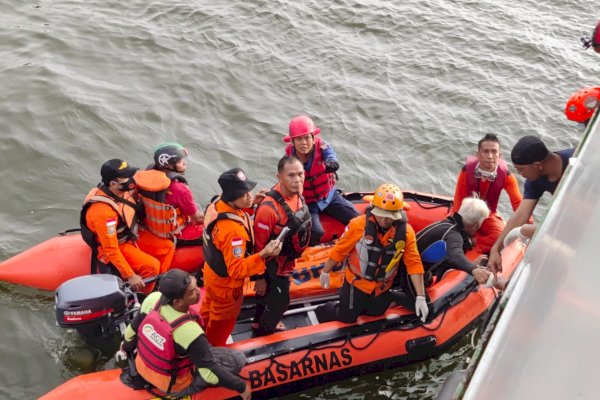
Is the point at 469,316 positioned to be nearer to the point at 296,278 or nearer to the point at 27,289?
the point at 296,278

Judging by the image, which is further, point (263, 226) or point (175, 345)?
point (263, 226)

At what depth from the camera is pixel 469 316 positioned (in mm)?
5020

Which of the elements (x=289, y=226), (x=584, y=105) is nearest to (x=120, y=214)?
(x=289, y=226)

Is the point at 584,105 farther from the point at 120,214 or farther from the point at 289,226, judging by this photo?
the point at 120,214

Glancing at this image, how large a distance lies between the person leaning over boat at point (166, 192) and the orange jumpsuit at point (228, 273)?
3.37 feet

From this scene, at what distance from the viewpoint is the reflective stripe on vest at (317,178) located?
5.59 meters

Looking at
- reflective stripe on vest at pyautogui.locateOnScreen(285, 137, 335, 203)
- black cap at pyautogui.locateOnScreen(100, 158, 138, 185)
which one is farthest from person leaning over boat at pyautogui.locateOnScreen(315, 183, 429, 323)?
black cap at pyautogui.locateOnScreen(100, 158, 138, 185)

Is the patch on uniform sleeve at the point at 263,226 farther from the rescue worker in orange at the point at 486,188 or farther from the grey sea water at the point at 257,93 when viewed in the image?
the rescue worker in orange at the point at 486,188

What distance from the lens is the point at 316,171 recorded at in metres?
5.64

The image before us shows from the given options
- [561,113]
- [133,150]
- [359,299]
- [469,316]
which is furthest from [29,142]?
[561,113]

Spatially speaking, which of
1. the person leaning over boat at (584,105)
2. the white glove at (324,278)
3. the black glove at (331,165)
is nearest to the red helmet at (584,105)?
the person leaning over boat at (584,105)

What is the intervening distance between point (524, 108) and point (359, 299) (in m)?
6.33

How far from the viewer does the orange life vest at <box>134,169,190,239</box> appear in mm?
4969

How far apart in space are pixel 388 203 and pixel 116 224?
224 centimetres
